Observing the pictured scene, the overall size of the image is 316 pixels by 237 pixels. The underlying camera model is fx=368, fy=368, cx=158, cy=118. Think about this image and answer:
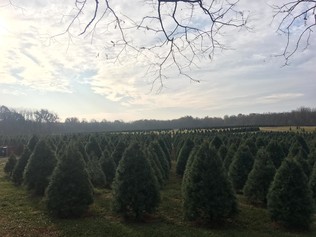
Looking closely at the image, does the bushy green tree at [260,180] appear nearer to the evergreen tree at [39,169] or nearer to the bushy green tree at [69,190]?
the bushy green tree at [69,190]

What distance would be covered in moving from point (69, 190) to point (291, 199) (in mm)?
8717

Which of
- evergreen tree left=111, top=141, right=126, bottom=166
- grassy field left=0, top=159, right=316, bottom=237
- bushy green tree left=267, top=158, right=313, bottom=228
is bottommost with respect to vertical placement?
grassy field left=0, top=159, right=316, bottom=237

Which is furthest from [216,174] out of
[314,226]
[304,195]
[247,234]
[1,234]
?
[1,234]

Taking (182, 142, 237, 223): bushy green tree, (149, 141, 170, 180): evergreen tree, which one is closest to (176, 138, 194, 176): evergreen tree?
(149, 141, 170, 180): evergreen tree

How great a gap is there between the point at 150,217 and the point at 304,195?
237 inches

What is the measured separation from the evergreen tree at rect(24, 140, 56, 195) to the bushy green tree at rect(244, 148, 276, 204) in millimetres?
10542

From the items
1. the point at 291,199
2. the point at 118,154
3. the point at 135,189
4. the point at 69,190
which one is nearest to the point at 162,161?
the point at 118,154

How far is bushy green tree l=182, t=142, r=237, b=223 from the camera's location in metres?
13.5

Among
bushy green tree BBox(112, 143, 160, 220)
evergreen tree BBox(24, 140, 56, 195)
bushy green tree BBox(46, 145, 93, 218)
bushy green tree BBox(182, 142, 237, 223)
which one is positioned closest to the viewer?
bushy green tree BBox(182, 142, 237, 223)

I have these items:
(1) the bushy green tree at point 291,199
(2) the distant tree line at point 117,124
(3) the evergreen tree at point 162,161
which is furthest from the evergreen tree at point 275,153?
(2) the distant tree line at point 117,124

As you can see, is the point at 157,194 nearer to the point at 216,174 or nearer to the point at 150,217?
the point at 150,217

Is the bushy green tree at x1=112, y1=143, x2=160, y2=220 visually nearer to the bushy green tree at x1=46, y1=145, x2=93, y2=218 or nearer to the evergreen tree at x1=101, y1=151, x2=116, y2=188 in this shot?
the bushy green tree at x1=46, y1=145, x2=93, y2=218

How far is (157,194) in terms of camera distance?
1462cm

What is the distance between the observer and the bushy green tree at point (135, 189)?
14.3m
